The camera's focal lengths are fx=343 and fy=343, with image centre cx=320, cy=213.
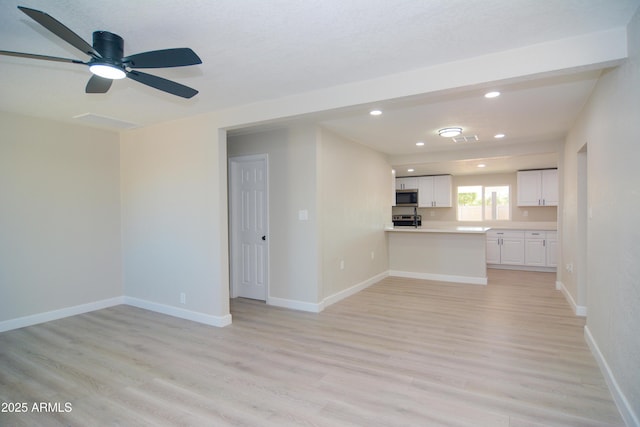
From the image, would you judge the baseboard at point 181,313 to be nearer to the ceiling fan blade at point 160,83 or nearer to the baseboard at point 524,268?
the ceiling fan blade at point 160,83

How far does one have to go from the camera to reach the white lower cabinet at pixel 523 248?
715 cm

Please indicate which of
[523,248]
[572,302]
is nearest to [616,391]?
[572,302]

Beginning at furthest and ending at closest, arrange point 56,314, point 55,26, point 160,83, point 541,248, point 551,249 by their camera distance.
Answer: point 541,248 → point 551,249 → point 56,314 → point 160,83 → point 55,26

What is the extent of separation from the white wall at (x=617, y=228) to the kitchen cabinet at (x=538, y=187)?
4.65 metres

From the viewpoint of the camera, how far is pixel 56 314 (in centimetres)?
418

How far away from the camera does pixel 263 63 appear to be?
2.62 m

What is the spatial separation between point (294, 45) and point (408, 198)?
676 cm

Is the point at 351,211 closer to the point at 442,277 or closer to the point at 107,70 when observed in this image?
the point at 442,277

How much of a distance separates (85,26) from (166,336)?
2876 millimetres

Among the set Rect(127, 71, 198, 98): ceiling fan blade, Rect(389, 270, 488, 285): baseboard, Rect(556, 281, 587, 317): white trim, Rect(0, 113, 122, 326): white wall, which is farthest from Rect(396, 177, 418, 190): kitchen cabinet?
Rect(127, 71, 198, 98): ceiling fan blade

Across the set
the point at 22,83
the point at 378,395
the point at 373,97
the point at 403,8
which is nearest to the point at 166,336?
the point at 378,395

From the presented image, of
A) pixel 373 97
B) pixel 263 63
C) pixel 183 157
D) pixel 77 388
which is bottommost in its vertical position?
pixel 77 388

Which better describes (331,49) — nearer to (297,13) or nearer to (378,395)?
(297,13)

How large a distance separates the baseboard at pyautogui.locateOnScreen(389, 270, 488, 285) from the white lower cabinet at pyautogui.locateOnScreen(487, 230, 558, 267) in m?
2.02
